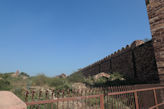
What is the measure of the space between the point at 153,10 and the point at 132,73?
615 centimetres

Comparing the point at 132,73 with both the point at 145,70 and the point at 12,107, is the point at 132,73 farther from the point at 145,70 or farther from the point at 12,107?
the point at 12,107

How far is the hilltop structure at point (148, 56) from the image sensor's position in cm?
600

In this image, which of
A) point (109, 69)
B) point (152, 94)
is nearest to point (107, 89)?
point (152, 94)

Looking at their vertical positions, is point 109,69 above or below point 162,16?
below

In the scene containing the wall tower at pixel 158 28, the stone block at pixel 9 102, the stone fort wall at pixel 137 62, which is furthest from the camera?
the stone fort wall at pixel 137 62

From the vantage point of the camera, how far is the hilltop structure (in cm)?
600

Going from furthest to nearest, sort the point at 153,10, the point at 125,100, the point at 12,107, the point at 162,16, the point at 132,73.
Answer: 1. the point at 132,73
2. the point at 153,10
3. the point at 162,16
4. the point at 125,100
5. the point at 12,107

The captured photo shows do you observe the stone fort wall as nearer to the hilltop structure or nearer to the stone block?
the hilltop structure

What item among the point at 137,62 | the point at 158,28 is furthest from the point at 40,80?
the point at 158,28

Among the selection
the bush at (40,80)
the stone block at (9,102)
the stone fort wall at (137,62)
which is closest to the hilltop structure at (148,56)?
the stone fort wall at (137,62)

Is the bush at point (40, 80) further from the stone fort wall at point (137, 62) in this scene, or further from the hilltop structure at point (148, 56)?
the stone fort wall at point (137, 62)

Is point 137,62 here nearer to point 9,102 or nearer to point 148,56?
point 148,56

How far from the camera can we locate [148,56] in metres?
8.47

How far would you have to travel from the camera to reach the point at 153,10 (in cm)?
653
